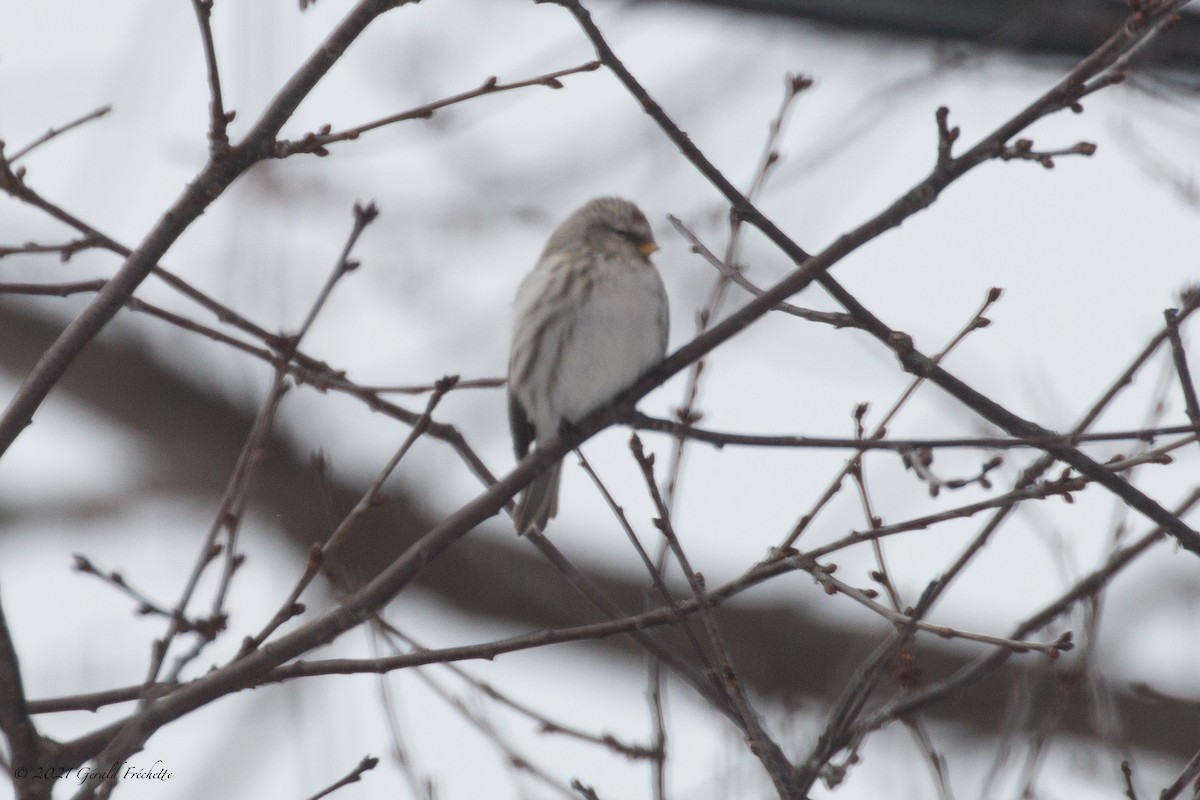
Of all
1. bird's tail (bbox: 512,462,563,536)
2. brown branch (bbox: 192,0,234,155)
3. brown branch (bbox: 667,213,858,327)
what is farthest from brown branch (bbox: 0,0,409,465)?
bird's tail (bbox: 512,462,563,536)

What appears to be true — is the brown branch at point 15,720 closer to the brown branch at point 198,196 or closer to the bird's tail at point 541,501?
the brown branch at point 198,196

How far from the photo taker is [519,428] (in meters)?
4.13

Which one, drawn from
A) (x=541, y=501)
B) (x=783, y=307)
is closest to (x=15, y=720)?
(x=783, y=307)

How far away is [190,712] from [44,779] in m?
0.25

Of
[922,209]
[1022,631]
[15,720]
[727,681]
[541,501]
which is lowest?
[15,720]

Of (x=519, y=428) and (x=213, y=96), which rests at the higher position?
(x=519, y=428)

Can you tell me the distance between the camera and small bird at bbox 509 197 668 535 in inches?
143

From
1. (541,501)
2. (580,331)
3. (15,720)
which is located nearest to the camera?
(15,720)

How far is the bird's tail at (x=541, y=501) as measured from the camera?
3912mm

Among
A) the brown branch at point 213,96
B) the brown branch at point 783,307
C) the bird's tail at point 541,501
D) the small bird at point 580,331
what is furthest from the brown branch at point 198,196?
the bird's tail at point 541,501

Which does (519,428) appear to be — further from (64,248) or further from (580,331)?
(64,248)

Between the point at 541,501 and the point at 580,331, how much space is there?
1.86 feet

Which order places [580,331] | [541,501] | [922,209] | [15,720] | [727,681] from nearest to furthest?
[15,720]
[922,209]
[727,681]
[580,331]
[541,501]

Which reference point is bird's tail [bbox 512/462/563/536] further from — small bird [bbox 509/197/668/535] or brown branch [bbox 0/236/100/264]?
brown branch [bbox 0/236/100/264]
